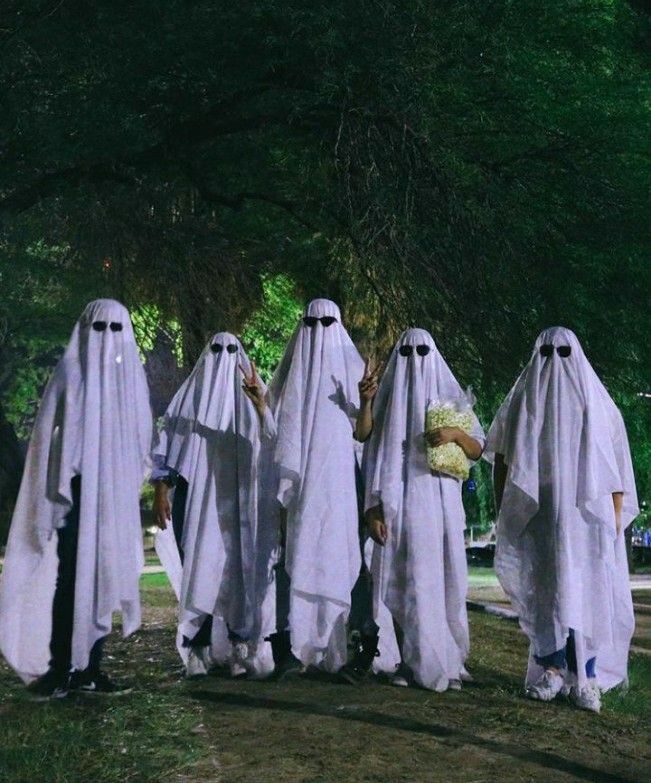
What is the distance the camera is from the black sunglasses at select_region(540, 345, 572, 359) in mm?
8729

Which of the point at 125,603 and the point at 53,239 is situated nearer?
the point at 125,603

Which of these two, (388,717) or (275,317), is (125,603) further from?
(275,317)

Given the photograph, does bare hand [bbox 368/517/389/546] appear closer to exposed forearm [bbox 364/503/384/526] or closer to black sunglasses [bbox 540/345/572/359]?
exposed forearm [bbox 364/503/384/526]

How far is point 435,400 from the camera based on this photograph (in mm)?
8992

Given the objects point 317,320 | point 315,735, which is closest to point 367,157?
point 317,320

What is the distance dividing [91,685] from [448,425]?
8.65 feet

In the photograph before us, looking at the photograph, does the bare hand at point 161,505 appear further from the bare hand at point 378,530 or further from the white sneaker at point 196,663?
the bare hand at point 378,530

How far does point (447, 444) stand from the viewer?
8.89 metres

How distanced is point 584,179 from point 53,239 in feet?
22.6

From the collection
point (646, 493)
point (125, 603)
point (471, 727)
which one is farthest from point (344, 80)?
point (646, 493)

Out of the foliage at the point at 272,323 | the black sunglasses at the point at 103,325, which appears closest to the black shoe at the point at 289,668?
the black sunglasses at the point at 103,325

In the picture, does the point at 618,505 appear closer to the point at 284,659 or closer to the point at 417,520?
the point at 417,520

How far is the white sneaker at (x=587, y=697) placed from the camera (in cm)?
821

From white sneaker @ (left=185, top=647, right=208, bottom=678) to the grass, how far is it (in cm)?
11
